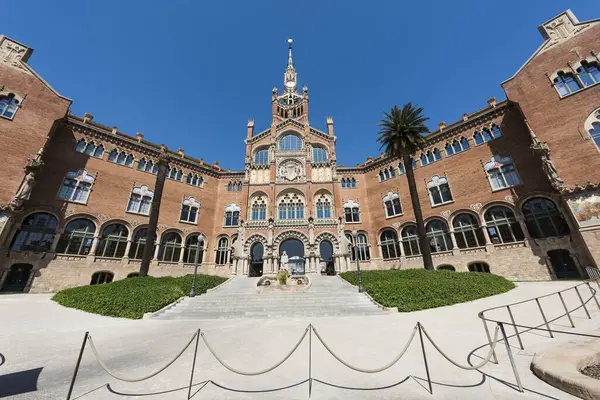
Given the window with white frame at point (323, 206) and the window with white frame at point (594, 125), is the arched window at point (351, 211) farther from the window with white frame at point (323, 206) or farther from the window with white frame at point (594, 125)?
the window with white frame at point (594, 125)

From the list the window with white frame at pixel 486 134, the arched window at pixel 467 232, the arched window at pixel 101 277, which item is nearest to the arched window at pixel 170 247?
the arched window at pixel 101 277

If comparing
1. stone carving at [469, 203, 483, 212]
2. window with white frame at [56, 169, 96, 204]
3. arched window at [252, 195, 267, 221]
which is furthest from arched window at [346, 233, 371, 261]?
window with white frame at [56, 169, 96, 204]

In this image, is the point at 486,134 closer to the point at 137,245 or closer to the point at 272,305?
the point at 272,305

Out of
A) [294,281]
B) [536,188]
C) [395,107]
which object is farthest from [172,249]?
[536,188]

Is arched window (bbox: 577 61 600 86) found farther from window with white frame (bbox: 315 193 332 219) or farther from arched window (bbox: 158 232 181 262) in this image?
arched window (bbox: 158 232 181 262)

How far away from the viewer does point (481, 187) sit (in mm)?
23828

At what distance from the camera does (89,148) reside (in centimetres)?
2517

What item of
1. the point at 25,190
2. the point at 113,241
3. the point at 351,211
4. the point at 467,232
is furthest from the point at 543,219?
the point at 25,190

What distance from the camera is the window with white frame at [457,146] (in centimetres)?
2613

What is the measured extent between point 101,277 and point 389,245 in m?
31.3

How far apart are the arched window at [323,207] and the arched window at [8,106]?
98.7 ft

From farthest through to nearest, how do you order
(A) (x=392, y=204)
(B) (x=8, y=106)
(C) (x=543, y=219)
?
(A) (x=392, y=204) < (C) (x=543, y=219) < (B) (x=8, y=106)

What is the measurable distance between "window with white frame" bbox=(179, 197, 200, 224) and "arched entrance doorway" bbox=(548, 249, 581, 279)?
119ft

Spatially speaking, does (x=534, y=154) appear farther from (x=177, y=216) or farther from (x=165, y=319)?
(x=177, y=216)
